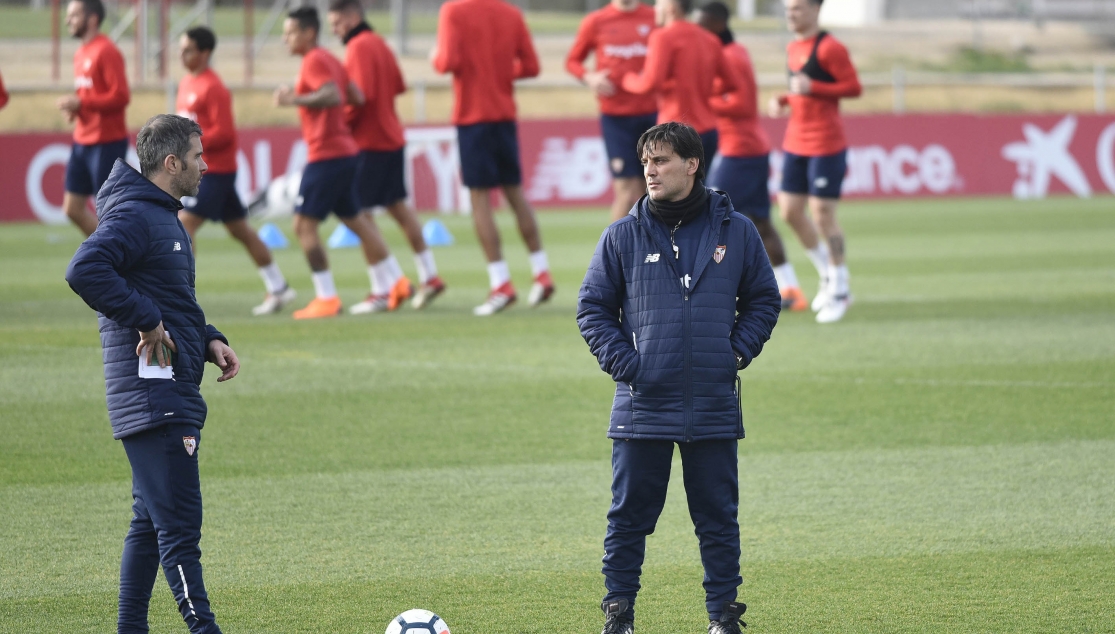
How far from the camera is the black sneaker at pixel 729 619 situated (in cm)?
462

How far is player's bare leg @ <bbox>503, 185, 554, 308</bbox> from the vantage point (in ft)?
39.1

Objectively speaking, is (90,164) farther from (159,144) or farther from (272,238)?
(159,144)

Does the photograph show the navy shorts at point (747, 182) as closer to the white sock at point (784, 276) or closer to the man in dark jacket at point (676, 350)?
the white sock at point (784, 276)

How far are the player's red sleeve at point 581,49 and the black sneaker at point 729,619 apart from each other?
8.20 meters

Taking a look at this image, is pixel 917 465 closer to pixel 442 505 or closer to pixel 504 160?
pixel 442 505

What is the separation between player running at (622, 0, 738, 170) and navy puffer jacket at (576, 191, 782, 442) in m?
6.75

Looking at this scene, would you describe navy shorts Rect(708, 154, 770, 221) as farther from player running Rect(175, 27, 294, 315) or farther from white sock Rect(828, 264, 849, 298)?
player running Rect(175, 27, 294, 315)

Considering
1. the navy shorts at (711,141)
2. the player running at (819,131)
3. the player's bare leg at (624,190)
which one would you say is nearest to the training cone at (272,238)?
the player's bare leg at (624,190)

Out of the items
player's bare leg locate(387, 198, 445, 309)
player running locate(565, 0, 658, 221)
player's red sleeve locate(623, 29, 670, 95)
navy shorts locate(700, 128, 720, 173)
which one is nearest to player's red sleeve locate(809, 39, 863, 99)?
navy shorts locate(700, 128, 720, 173)

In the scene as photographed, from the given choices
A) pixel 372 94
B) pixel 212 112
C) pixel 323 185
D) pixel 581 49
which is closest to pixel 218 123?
pixel 212 112

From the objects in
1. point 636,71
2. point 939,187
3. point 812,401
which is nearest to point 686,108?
point 636,71

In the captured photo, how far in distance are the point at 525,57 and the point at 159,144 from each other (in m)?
7.93

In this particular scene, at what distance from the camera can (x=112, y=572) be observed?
539 cm

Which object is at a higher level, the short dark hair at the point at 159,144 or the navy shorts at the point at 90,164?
the short dark hair at the point at 159,144
